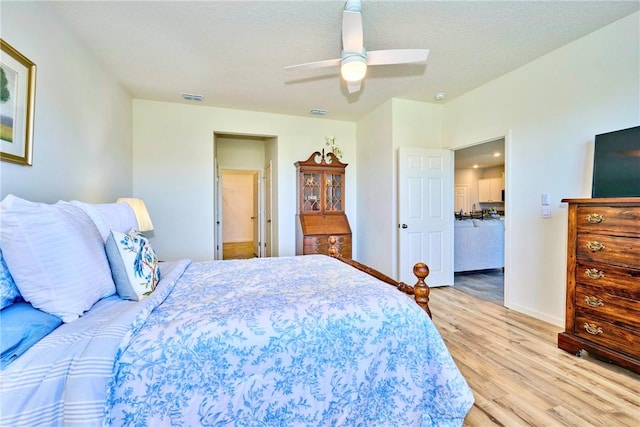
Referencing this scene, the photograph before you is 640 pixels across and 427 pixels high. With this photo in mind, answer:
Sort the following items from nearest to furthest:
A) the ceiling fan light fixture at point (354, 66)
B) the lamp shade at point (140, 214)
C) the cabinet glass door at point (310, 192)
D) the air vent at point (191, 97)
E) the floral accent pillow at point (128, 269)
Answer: the floral accent pillow at point (128, 269) → the ceiling fan light fixture at point (354, 66) → the lamp shade at point (140, 214) → the air vent at point (191, 97) → the cabinet glass door at point (310, 192)

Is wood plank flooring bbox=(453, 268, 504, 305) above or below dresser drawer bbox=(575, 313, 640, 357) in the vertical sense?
below

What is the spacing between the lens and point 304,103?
3.96 metres

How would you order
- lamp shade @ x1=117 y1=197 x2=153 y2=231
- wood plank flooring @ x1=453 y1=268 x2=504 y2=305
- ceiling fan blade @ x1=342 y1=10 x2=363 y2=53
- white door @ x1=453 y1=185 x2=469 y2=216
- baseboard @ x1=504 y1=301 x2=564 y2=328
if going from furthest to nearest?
1. white door @ x1=453 y1=185 x2=469 y2=216
2. wood plank flooring @ x1=453 y1=268 x2=504 y2=305
3. lamp shade @ x1=117 y1=197 x2=153 y2=231
4. baseboard @ x1=504 y1=301 x2=564 y2=328
5. ceiling fan blade @ x1=342 y1=10 x2=363 y2=53

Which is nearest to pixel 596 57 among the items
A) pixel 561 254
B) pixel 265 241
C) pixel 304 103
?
pixel 561 254

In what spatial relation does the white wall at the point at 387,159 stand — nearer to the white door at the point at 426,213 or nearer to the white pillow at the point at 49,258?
the white door at the point at 426,213

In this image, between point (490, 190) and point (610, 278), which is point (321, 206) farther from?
point (490, 190)

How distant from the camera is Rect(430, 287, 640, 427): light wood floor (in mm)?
1521

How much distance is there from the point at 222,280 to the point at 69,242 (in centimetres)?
79

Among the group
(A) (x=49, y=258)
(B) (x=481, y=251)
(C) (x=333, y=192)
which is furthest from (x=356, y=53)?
(B) (x=481, y=251)

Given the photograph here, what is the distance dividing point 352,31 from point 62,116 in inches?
89.1

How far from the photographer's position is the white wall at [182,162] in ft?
12.7

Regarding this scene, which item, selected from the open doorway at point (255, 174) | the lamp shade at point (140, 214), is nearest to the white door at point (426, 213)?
the open doorway at point (255, 174)

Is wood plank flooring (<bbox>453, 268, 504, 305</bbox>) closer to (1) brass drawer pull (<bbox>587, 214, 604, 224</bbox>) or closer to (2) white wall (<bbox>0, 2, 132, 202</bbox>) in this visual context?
(1) brass drawer pull (<bbox>587, 214, 604, 224</bbox>)

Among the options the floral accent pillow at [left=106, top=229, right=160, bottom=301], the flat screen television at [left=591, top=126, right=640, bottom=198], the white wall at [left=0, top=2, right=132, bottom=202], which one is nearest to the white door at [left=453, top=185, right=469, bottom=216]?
the flat screen television at [left=591, top=126, right=640, bottom=198]
